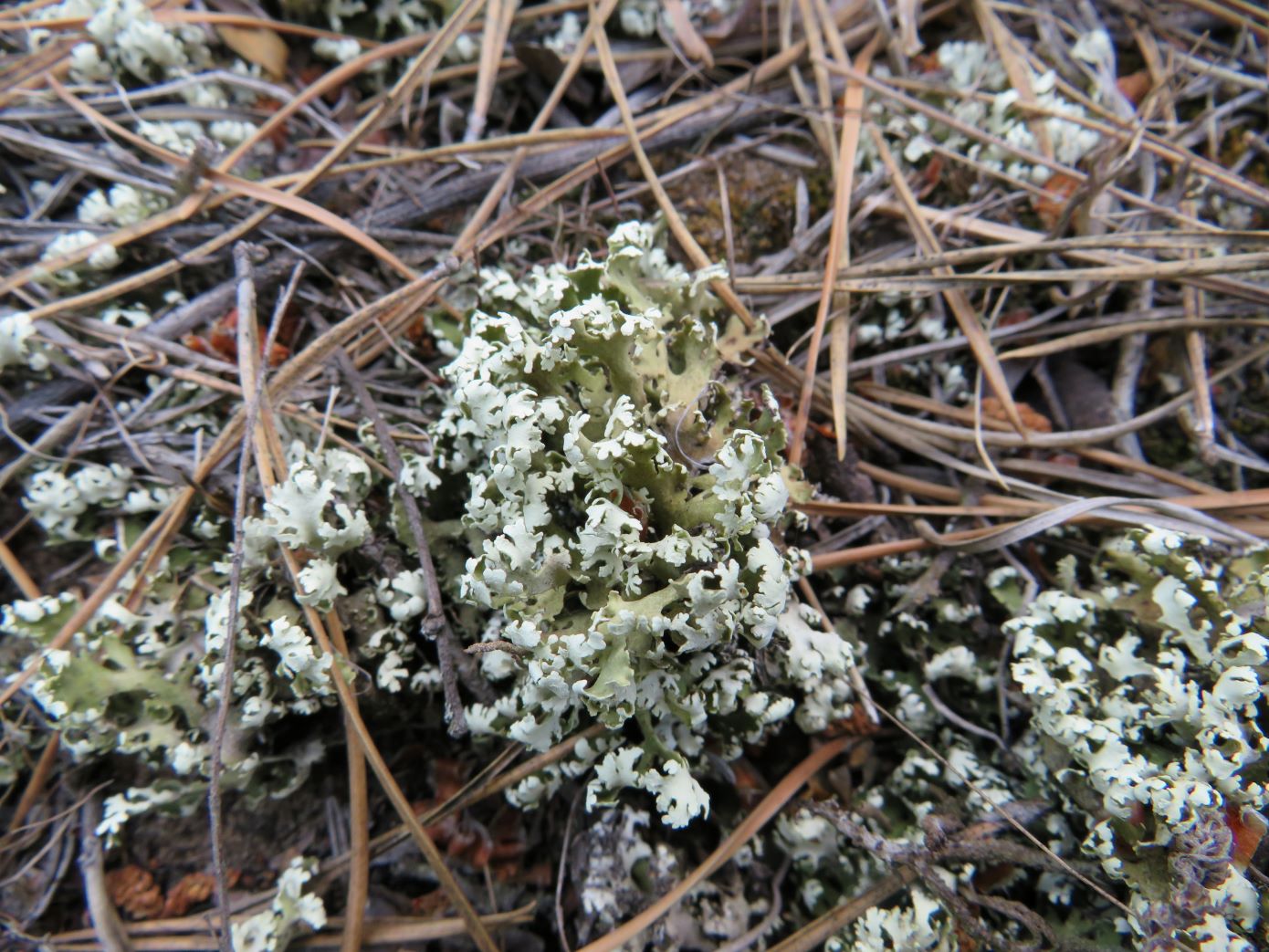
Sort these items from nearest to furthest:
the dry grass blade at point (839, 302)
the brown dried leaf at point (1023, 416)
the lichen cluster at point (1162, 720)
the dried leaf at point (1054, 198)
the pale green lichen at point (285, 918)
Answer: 1. the lichen cluster at point (1162, 720)
2. the pale green lichen at point (285, 918)
3. the dry grass blade at point (839, 302)
4. the brown dried leaf at point (1023, 416)
5. the dried leaf at point (1054, 198)

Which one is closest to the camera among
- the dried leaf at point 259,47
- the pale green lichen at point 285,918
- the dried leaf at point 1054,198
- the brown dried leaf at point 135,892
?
the pale green lichen at point 285,918

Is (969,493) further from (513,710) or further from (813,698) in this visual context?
(513,710)

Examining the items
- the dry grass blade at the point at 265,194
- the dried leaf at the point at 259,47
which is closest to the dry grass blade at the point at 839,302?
the dry grass blade at the point at 265,194

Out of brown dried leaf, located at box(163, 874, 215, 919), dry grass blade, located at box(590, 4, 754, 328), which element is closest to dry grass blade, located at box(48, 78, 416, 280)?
dry grass blade, located at box(590, 4, 754, 328)

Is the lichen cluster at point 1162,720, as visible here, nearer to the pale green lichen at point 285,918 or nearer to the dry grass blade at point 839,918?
the dry grass blade at point 839,918

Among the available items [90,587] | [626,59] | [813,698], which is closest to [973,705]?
[813,698]

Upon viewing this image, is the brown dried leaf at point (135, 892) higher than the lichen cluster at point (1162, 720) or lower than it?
lower
